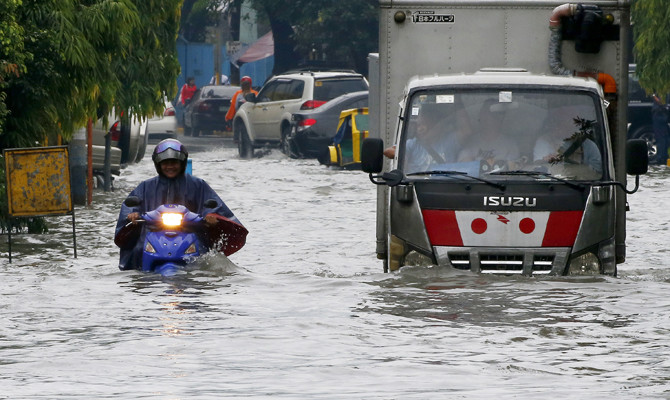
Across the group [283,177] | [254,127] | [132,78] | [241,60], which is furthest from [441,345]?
[241,60]

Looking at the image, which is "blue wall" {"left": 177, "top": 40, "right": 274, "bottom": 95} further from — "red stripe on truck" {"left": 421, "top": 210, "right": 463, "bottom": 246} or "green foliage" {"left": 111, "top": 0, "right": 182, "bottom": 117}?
"red stripe on truck" {"left": 421, "top": 210, "right": 463, "bottom": 246}

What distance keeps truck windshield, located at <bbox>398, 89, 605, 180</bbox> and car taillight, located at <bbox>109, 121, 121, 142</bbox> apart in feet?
54.4

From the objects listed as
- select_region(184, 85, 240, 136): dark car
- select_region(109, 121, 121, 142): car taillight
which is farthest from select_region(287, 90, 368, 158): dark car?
select_region(184, 85, 240, 136): dark car

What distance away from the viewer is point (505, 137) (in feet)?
42.4

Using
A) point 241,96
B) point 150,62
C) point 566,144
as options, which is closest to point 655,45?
point 150,62

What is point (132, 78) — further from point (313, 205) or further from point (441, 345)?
point (441, 345)

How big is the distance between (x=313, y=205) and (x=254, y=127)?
45.7ft

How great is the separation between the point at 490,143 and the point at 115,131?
691 inches

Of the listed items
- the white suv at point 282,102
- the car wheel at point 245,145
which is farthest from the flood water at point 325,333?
the car wheel at point 245,145

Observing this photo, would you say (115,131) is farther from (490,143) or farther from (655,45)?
(490,143)

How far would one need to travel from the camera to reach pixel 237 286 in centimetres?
1327

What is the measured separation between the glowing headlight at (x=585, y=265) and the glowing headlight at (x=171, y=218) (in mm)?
2997

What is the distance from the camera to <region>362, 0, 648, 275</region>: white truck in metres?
12.5

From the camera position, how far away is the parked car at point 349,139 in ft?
101
